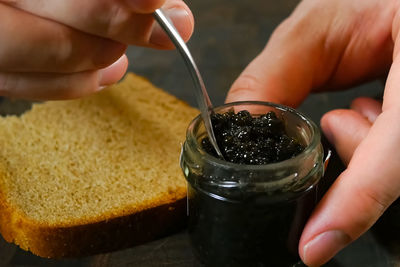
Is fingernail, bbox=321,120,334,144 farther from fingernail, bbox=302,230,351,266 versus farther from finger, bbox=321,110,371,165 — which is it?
fingernail, bbox=302,230,351,266

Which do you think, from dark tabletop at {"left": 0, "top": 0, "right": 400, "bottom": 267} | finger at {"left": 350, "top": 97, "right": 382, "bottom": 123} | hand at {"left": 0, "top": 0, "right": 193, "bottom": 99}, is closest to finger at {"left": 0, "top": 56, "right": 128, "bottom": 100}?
hand at {"left": 0, "top": 0, "right": 193, "bottom": 99}

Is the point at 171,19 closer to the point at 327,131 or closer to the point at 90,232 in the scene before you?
the point at 90,232

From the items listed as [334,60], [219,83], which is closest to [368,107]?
[334,60]

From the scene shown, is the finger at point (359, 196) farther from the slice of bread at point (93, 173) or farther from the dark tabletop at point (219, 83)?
the slice of bread at point (93, 173)

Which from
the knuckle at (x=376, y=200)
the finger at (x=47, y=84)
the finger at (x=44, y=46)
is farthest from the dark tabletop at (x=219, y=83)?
the finger at (x=44, y=46)

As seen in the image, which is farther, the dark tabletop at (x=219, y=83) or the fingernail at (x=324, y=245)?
the dark tabletop at (x=219, y=83)

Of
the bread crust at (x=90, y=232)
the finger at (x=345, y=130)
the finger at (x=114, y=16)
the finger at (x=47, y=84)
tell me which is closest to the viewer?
the finger at (x=114, y=16)
